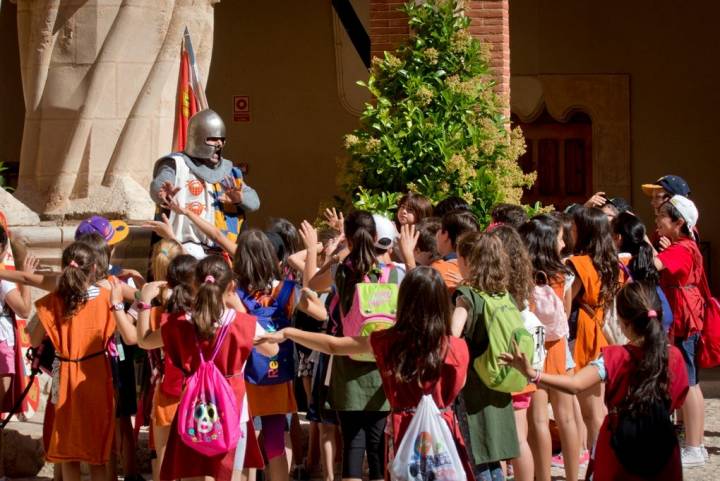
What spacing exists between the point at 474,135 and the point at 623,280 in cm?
284

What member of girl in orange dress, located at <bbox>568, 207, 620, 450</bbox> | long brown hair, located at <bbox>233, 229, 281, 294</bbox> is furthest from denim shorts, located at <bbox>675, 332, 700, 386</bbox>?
long brown hair, located at <bbox>233, 229, 281, 294</bbox>

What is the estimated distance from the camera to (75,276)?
676 cm

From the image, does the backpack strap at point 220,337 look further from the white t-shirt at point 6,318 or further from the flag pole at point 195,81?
the flag pole at point 195,81

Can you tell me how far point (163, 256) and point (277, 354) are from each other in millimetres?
858

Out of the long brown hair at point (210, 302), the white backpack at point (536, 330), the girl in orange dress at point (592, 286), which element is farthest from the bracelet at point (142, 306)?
the girl in orange dress at point (592, 286)

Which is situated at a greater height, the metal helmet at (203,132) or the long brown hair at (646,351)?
the metal helmet at (203,132)

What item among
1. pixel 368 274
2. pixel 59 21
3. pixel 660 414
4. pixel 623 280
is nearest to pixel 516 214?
pixel 623 280

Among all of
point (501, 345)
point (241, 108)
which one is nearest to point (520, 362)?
point (501, 345)

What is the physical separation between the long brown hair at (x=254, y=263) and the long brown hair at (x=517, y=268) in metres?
1.11

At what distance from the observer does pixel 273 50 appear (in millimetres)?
15133

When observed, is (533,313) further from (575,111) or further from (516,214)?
(575,111)

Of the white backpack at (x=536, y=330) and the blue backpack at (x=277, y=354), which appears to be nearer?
the white backpack at (x=536, y=330)

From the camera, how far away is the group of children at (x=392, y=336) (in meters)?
5.51

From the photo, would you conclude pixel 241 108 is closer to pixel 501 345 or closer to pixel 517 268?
pixel 517 268
